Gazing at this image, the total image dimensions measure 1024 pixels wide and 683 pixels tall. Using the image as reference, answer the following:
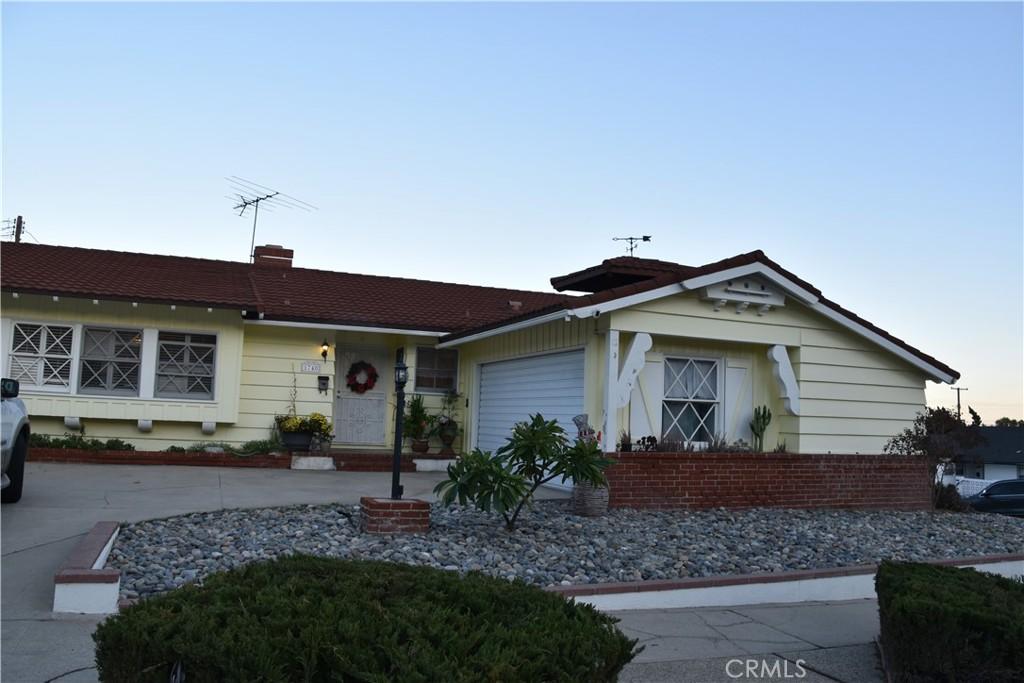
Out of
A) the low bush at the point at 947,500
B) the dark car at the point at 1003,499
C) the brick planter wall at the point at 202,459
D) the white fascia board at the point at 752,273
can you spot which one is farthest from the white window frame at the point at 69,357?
the dark car at the point at 1003,499

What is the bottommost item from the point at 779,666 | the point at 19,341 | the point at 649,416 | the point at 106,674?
the point at 779,666

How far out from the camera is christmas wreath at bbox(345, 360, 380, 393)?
17.3 metres

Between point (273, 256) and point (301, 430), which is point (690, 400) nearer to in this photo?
point (301, 430)

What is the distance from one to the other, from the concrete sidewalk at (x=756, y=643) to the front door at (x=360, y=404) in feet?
35.5

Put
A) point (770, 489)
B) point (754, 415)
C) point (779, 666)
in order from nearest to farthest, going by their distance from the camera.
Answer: point (779, 666)
point (770, 489)
point (754, 415)

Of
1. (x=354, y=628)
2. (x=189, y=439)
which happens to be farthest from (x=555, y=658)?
(x=189, y=439)

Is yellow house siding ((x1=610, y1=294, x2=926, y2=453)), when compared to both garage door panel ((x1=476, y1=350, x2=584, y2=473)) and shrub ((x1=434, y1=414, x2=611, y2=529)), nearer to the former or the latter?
garage door panel ((x1=476, y1=350, x2=584, y2=473))

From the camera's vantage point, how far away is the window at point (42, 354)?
14648 millimetres

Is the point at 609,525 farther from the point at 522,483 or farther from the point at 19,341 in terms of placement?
the point at 19,341

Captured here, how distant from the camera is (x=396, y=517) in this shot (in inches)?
334

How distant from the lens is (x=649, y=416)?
480 inches

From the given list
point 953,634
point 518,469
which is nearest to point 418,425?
point 518,469

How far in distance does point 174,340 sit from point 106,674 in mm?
12787

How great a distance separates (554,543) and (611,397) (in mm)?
3060
